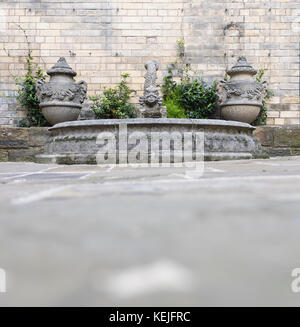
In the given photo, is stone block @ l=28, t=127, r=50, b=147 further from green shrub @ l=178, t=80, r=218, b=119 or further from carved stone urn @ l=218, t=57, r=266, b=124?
carved stone urn @ l=218, t=57, r=266, b=124

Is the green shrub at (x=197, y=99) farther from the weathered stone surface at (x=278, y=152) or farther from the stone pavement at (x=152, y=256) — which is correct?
the stone pavement at (x=152, y=256)

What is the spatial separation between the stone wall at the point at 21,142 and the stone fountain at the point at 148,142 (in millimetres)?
1161

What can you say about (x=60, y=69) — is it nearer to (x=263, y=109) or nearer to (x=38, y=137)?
(x=38, y=137)

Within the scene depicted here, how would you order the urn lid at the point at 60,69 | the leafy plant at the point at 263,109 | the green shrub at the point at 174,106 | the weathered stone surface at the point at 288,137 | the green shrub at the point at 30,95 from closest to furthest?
the weathered stone surface at the point at 288,137, the urn lid at the point at 60,69, the green shrub at the point at 174,106, the green shrub at the point at 30,95, the leafy plant at the point at 263,109

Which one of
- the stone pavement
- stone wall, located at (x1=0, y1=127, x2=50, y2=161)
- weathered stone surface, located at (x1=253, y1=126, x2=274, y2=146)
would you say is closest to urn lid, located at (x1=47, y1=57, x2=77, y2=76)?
stone wall, located at (x1=0, y1=127, x2=50, y2=161)

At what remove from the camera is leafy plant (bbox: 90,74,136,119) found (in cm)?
666

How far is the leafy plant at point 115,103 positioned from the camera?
666 cm

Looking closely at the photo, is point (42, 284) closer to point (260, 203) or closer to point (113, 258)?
point (113, 258)

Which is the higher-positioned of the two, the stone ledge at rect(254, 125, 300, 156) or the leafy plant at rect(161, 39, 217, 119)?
the leafy plant at rect(161, 39, 217, 119)

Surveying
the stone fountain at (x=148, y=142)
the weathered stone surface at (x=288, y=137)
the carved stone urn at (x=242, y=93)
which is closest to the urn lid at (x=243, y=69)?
the carved stone urn at (x=242, y=93)

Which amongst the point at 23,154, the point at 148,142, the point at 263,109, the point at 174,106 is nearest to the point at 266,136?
the point at 263,109

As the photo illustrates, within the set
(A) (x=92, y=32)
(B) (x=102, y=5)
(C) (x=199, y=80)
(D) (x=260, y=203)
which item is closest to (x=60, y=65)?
(A) (x=92, y=32)

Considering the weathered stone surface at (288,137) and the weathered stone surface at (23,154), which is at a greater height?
the weathered stone surface at (288,137)

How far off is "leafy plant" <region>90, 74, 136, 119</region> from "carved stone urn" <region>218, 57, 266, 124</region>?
80.4 inches
